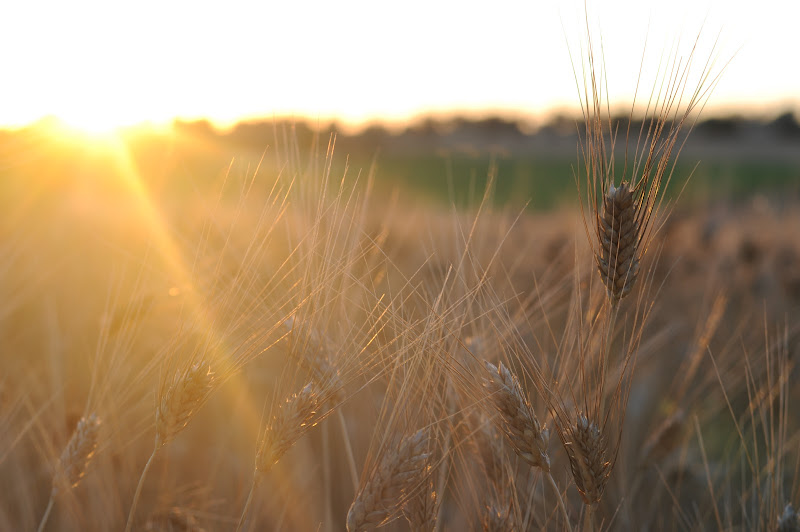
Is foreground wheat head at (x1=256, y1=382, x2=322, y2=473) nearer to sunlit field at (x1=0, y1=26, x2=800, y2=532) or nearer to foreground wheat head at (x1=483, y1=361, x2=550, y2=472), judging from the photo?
sunlit field at (x1=0, y1=26, x2=800, y2=532)

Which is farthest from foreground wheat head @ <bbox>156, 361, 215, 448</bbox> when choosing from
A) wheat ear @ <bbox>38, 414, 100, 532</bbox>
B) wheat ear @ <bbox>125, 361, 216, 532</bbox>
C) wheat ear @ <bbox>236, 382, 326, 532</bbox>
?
wheat ear @ <bbox>38, 414, 100, 532</bbox>

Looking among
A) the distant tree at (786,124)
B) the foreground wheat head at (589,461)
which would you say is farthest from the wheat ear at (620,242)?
the distant tree at (786,124)

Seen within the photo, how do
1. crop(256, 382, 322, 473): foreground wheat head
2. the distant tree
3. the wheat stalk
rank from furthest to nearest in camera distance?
the distant tree
the wheat stalk
crop(256, 382, 322, 473): foreground wheat head

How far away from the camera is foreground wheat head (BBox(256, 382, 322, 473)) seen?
101 centimetres

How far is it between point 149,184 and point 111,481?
2049 mm

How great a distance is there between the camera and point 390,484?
101 centimetres

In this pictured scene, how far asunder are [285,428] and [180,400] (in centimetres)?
18

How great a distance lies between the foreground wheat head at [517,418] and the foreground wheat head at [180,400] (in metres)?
0.50

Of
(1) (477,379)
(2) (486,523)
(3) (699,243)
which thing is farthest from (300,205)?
(3) (699,243)

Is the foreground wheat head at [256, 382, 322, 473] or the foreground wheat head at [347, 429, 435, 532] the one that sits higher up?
the foreground wheat head at [256, 382, 322, 473]

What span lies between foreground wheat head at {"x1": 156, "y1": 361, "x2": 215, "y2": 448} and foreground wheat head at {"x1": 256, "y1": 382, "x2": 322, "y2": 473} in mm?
136

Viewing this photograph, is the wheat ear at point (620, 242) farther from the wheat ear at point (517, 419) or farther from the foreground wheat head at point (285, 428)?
the foreground wheat head at point (285, 428)

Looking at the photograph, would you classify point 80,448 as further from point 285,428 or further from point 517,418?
point 517,418

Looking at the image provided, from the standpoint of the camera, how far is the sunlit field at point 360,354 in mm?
1058
